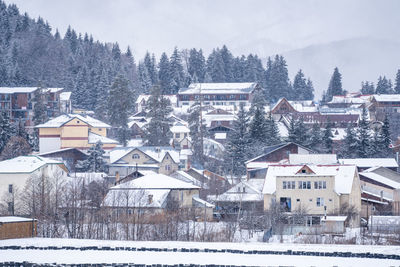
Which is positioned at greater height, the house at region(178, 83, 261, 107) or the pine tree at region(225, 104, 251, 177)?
the house at region(178, 83, 261, 107)

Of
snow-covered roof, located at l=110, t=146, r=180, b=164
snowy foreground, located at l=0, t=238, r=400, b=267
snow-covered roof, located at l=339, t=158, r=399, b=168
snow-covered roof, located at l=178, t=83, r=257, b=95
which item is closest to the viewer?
snowy foreground, located at l=0, t=238, r=400, b=267

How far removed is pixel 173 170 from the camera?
7838 centimetres

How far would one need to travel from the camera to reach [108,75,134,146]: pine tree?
322ft

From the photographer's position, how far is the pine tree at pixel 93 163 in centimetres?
7669

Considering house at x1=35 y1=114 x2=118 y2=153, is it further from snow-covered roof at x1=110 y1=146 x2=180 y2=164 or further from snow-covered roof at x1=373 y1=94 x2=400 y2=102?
snow-covered roof at x1=373 y1=94 x2=400 y2=102

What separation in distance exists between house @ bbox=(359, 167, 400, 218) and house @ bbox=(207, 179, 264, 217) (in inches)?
306

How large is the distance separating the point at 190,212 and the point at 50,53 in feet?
273

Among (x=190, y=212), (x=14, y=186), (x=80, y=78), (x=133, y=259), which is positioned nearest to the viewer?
(x=133, y=259)

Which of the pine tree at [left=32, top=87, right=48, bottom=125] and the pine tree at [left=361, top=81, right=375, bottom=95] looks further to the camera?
the pine tree at [left=361, top=81, right=375, bottom=95]

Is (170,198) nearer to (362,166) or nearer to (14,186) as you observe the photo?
(14,186)

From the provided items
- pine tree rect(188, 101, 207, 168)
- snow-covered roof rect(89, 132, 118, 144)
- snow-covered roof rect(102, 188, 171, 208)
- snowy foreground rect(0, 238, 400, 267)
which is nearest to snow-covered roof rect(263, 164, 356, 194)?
snow-covered roof rect(102, 188, 171, 208)

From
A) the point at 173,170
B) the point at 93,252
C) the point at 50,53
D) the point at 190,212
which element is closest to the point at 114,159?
the point at 173,170

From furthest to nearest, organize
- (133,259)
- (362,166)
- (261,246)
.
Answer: (362,166) → (261,246) → (133,259)

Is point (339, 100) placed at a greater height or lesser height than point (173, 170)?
greater
